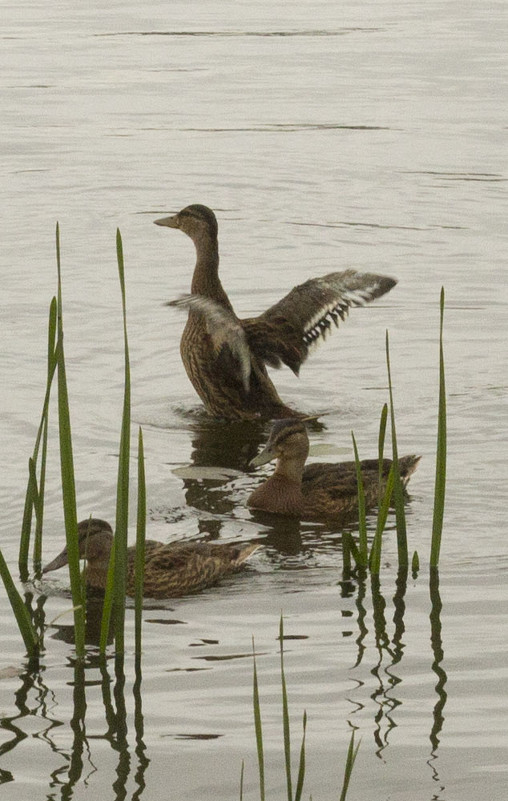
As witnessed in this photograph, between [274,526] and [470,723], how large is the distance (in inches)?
97.5

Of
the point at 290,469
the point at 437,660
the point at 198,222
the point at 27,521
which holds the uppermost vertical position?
the point at 198,222

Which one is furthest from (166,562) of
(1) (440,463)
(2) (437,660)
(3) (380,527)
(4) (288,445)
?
(4) (288,445)

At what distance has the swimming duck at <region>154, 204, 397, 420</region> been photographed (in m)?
9.19

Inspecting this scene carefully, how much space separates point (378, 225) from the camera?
43.5 feet

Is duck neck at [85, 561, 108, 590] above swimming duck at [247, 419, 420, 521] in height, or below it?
below

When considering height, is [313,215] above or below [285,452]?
above

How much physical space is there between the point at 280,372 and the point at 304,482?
2.84m

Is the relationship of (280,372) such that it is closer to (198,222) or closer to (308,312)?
(198,222)

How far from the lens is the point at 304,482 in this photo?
305 inches

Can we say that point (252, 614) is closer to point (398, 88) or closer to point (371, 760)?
point (371, 760)

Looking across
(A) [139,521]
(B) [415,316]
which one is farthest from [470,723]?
(B) [415,316]

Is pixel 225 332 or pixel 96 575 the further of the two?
pixel 225 332

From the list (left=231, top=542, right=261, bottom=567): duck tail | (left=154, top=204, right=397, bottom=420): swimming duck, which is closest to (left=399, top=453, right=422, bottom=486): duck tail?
(left=231, top=542, right=261, bottom=567): duck tail

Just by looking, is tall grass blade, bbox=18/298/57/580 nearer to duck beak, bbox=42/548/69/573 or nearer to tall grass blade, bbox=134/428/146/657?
duck beak, bbox=42/548/69/573
